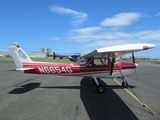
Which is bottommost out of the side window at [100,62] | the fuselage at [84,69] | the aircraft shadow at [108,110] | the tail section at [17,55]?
the aircraft shadow at [108,110]

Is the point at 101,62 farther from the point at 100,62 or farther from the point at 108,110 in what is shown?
the point at 108,110

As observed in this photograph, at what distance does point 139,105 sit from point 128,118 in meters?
1.52

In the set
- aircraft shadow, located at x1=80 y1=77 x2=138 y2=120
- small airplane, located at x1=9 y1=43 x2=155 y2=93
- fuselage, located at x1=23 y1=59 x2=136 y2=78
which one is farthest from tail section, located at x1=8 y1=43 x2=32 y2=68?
aircraft shadow, located at x1=80 y1=77 x2=138 y2=120

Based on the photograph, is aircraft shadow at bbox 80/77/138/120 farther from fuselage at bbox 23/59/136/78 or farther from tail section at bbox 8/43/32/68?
tail section at bbox 8/43/32/68

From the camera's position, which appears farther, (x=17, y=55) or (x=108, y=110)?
(x=17, y=55)

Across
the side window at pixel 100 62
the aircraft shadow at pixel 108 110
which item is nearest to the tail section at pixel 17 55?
the side window at pixel 100 62

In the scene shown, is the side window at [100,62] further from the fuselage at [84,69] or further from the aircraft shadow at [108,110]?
the aircraft shadow at [108,110]

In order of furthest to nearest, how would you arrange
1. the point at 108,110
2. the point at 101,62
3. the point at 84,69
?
the point at 101,62 < the point at 84,69 < the point at 108,110

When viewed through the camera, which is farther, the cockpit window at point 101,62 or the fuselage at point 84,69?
the cockpit window at point 101,62

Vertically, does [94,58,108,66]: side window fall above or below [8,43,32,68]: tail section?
below

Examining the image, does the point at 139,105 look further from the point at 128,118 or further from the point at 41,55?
the point at 41,55

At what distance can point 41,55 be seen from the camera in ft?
520

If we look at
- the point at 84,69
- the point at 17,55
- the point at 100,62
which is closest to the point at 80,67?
the point at 84,69

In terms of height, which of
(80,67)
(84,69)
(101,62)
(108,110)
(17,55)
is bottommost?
(108,110)
